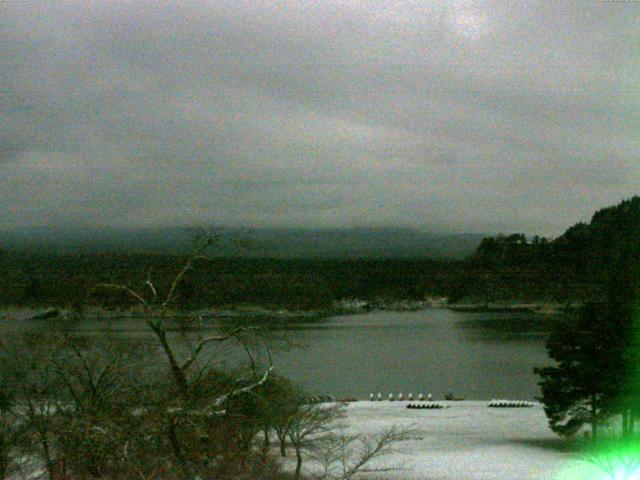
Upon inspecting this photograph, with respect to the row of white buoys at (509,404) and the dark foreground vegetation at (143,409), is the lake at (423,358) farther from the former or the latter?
the dark foreground vegetation at (143,409)

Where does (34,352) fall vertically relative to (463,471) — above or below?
above

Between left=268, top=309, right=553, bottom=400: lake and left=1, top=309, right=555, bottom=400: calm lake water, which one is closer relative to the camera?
left=1, top=309, right=555, bottom=400: calm lake water

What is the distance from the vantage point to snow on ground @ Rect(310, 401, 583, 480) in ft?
53.4

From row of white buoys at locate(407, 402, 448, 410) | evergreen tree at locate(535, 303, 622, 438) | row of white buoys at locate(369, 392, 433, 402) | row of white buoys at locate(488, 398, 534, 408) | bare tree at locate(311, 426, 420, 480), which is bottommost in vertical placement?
row of white buoys at locate(369, 392, 433, 402)

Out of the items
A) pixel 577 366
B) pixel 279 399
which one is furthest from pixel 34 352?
pixel 577 366

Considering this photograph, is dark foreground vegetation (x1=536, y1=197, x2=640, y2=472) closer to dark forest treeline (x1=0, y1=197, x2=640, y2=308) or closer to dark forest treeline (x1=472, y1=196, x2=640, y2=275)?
dark forest treeline (x1=0, y1=197, x2=640, y2=308)

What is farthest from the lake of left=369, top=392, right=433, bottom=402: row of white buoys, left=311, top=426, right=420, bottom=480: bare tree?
left=311, top=426, right=420, bottom=480: bare tree

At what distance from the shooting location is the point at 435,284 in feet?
415

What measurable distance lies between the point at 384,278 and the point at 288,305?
119ft

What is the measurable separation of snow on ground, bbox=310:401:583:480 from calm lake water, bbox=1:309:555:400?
413cm

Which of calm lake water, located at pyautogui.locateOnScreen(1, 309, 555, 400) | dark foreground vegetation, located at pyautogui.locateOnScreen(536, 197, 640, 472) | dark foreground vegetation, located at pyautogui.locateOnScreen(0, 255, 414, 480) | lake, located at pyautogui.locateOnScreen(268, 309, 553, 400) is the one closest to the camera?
dark foreground vegetation, located at pyautogui.locateOnScreen(0, 255, 414, 480)

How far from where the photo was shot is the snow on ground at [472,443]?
53.4 ft

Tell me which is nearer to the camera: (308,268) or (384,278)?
(308,268)

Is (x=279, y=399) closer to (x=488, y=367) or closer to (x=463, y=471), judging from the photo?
(x=463, y=471)
